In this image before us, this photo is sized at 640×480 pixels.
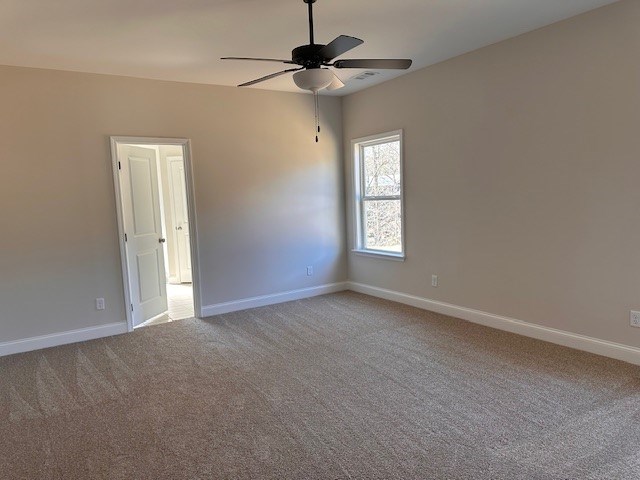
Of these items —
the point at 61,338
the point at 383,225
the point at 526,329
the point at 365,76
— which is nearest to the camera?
the point at 526,329

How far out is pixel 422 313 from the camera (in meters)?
4.70

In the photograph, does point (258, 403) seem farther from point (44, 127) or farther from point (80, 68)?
point (80, 68)

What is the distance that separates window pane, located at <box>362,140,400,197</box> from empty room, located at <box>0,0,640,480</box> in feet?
0.17

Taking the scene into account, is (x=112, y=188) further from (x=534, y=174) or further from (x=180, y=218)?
(x=534, y=174)

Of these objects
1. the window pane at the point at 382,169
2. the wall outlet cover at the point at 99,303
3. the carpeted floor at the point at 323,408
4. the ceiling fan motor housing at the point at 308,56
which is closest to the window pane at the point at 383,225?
the window pane at the point at 382,169

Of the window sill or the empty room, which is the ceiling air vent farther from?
the window sill

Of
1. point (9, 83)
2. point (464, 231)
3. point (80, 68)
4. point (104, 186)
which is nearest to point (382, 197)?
point (464, 231)

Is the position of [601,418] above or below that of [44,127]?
below

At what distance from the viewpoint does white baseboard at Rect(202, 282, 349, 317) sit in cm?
501

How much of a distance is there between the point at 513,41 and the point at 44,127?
4443mm

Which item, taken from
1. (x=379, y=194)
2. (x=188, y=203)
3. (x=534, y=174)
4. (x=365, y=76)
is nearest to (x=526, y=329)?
(x=534, y=174)

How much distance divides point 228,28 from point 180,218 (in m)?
4.61

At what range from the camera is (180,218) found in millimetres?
7297

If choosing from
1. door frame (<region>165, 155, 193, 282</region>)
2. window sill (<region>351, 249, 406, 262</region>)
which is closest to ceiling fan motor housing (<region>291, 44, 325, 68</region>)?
window sill (<region>351, 249, 406, 262</region>)
